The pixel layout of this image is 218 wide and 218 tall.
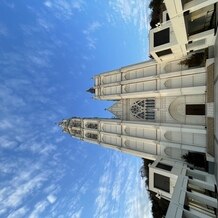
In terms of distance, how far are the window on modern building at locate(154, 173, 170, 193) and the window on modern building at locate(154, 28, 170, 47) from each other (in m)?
14.5

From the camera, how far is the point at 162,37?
26062mm

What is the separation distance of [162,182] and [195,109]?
29.0 ft

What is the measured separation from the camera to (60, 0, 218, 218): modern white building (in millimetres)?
20663

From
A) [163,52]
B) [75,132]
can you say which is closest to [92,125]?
[75,132]

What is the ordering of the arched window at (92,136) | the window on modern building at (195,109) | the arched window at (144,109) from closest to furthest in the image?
the window on modern building at (195,109) < the arched window at (144,109) < the arched window at (92,136)

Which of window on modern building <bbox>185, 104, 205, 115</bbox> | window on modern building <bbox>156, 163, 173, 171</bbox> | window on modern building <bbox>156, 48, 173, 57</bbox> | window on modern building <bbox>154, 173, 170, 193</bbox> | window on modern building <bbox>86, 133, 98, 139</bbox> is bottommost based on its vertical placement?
window on modern building <bbox>154, 173, 170, 193</bbox>

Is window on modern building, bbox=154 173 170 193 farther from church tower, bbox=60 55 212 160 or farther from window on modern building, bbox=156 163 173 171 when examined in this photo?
church tower, bbox=60 55 212 160

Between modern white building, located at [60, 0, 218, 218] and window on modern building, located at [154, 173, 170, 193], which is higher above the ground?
modern white building, located at [60, 0, 218, 218]

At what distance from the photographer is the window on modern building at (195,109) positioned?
86.1 ft

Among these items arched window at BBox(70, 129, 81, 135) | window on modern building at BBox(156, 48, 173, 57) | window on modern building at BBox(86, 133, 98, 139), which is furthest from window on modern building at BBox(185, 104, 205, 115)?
arched window at BBox(70, 129, 81, 135)

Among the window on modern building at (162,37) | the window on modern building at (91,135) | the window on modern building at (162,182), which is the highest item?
the window on modern building at (162,37)

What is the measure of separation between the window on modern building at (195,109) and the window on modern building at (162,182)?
7.80 meters

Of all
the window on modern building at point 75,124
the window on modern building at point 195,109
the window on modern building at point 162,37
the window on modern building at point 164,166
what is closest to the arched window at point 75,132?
the window on modern building at point 75,124

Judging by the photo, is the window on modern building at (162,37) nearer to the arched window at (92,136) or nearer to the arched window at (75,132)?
the arched window at (92,136)
